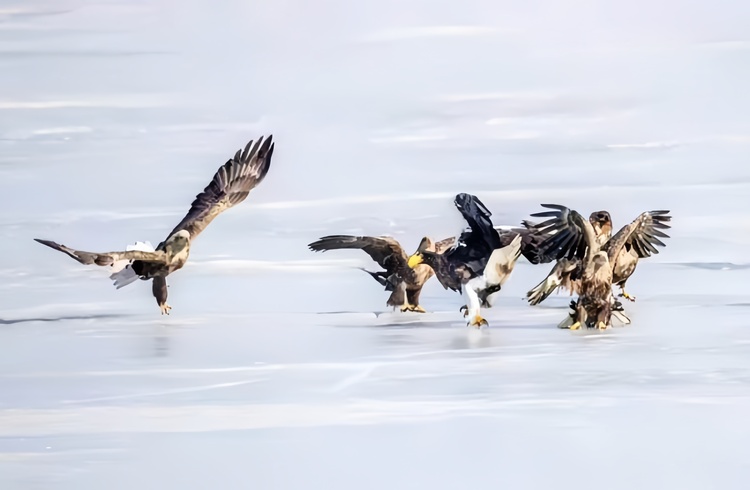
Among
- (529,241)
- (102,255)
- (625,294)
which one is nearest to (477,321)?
(529,241)

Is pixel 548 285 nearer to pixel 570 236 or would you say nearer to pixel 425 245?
pixel 570 236

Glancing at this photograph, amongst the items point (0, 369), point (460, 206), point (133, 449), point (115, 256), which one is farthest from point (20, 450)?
point (460, 206)

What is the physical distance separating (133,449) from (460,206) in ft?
17.9

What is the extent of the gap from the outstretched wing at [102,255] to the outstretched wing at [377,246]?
1.63 meters

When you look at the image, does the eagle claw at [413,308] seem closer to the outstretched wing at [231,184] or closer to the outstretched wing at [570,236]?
the outstretched wing at [231,184]

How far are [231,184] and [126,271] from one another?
156cm

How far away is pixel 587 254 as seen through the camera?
1262 cm

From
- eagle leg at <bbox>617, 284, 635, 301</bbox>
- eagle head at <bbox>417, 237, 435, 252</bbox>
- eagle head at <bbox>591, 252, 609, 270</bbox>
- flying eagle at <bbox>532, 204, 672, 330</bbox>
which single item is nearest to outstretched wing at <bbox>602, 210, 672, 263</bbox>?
flying eagle at <bbox>532, 204, 672, 330</bbox>

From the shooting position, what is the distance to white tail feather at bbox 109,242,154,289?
14.1 meters

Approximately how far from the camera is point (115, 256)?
526 inches

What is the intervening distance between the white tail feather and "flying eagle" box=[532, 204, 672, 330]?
3.71 metres

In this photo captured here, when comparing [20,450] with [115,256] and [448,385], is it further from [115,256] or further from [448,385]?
[115,256]

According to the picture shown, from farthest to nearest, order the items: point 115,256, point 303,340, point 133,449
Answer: point 115,256
point 303,340
point 133,449

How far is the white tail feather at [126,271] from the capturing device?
1414 centimetres
